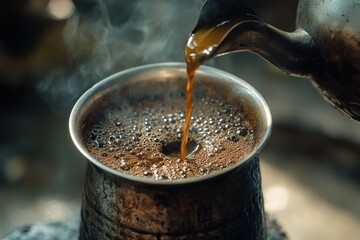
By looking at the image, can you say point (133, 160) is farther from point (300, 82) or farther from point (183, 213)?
point (300, 82)

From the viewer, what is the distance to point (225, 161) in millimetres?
1614

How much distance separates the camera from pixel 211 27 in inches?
59.2

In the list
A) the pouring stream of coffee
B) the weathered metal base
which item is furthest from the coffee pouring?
the weathered metal base

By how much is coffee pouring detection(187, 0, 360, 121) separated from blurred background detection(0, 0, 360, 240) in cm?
143

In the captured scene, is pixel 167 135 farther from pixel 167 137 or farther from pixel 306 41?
pixel 306 41

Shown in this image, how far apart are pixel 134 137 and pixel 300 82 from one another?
1.99 metres

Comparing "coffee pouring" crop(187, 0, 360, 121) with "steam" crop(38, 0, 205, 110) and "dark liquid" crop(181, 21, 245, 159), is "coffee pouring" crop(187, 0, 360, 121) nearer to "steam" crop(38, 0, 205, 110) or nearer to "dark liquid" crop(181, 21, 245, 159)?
"dark liquid" crop(181, 21, 245, 159)

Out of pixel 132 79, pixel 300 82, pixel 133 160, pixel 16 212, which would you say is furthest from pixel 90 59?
pixel 133 160

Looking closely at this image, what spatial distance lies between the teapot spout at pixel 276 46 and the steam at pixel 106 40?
1.64 m

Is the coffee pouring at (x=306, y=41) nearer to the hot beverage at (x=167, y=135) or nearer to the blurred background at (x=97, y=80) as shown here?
the hot beverage at (x=167, y=135)

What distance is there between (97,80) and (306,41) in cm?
188

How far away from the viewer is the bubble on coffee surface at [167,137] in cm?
160

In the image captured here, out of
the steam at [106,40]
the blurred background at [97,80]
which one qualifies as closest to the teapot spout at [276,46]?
Result: the blurred background at [97,80]

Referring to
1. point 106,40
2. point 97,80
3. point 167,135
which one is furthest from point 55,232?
point 106,40
